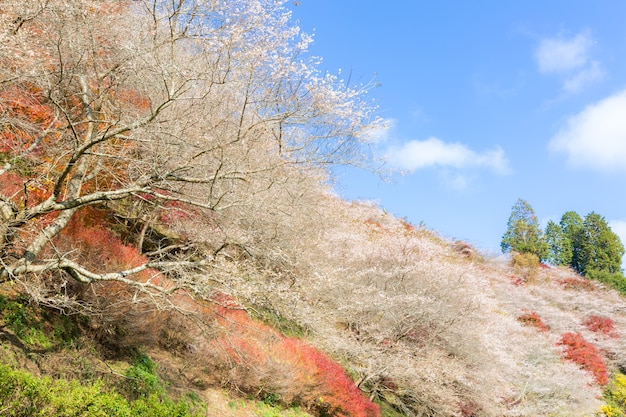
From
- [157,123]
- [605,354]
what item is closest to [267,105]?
[157,123]

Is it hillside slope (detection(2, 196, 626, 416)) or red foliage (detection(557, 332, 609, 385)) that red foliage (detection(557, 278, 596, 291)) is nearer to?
hillside slope (detection(2, 196, 626, 416))

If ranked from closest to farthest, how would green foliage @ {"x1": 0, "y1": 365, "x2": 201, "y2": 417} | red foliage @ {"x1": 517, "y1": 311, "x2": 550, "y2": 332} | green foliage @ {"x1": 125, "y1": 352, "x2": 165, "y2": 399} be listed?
green foliage @ {"x1": 0, "y1": 365, "x2": 201, "y2": 417} → green foliage @ {"x1": 125, "y1": 352, "x2": 165, "y2": 399} → red foliage @ {"x1": 517, "y1": 311, "x2": 550, "y2": 332}

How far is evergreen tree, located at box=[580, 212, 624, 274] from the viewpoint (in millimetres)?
42812

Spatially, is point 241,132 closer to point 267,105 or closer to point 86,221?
point 267,105

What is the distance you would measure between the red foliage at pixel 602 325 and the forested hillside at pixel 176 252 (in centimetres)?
1982

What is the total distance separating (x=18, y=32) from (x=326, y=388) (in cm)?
942

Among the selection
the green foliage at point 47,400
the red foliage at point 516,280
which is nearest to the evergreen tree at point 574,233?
the red foliage at point 516,280

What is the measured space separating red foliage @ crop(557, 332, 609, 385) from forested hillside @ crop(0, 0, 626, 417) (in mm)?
10645

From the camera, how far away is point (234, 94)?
20.3 ft

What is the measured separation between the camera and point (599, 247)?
44.0 metres

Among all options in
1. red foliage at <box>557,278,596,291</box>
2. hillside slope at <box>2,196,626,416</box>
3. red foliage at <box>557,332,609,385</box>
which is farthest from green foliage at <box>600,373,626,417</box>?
red foliage at <box>557,278,596,291</box>

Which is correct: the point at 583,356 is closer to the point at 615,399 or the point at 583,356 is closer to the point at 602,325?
the point at 615,399

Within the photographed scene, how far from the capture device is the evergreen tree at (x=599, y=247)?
42.8 metres

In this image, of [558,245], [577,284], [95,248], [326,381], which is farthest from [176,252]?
[558,245]
